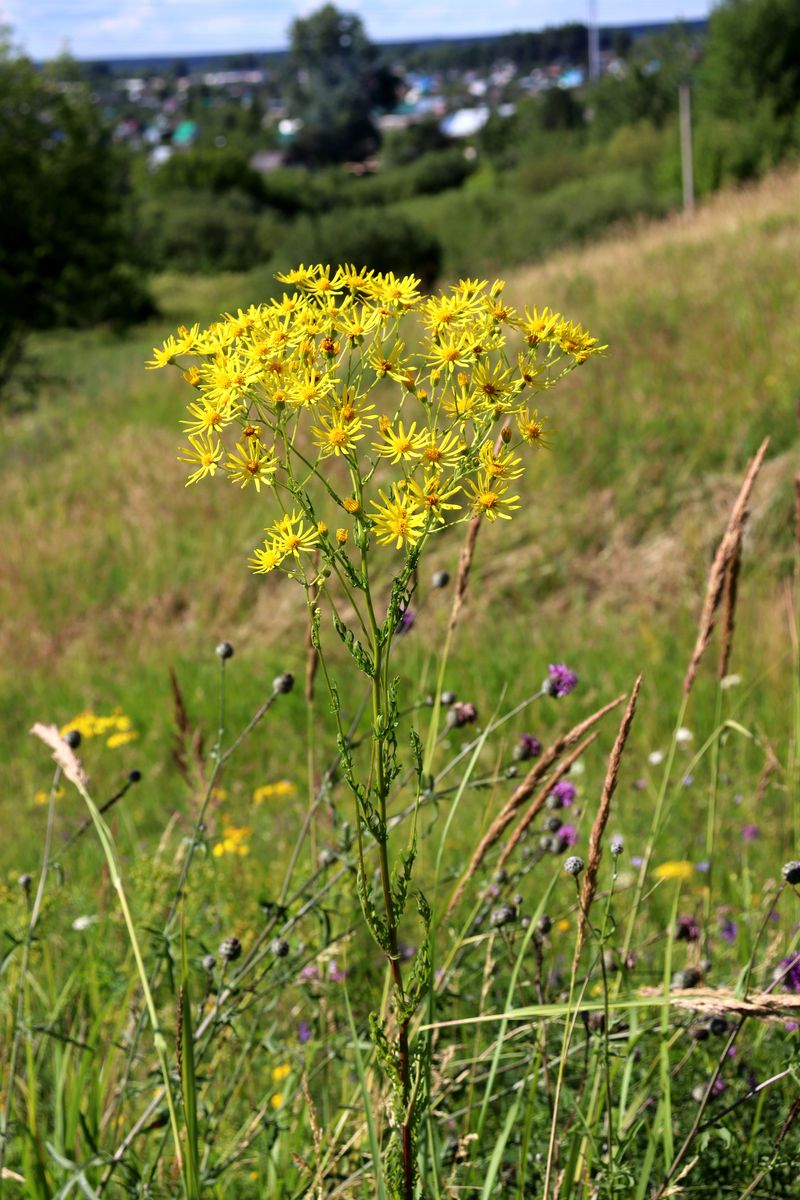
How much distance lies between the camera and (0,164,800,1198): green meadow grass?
183cm

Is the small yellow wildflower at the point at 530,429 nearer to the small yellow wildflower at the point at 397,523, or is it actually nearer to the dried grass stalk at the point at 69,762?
the small yellow wildflower at the point at 397,523

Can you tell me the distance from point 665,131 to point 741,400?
1855 inches

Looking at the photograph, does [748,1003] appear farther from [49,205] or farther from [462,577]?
[49,205]

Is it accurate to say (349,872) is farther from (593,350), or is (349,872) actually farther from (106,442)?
(106,442)

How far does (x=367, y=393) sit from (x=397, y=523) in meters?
0.18

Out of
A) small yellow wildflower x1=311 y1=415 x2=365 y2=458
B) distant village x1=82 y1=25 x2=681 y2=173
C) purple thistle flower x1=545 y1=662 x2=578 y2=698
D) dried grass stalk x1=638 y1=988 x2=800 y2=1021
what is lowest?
dried grass stalk x1=638 y1=988 x2=800 y2=1021

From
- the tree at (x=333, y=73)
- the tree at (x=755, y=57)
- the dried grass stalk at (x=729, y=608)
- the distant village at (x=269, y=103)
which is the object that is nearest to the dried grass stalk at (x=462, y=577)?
the dried grass stalk at (x=729, y=608)

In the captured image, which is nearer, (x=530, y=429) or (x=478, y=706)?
(x=530, y=429)

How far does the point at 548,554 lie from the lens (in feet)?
20.8

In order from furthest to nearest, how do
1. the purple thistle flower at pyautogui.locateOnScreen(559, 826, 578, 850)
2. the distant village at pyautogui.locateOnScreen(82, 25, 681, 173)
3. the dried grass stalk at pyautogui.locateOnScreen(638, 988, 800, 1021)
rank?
the distant village at pyautogui.locateOnScreen(82, 25, 681, 173), the purple thistle flower at pyautogui.locateOnScreen(559, 826, 578, 850), the dried grass stalk at pyautogui.locateOnScreen(638, 988, 800, 1021)

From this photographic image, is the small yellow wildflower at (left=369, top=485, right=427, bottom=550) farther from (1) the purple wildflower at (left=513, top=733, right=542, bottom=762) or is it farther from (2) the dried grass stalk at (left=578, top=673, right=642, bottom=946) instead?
(1) the purple wildflower at (left=513, top=733, right=542, bottom=762)

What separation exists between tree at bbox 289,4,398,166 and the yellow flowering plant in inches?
4189

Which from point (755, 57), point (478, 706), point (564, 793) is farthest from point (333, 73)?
point (564, 793)

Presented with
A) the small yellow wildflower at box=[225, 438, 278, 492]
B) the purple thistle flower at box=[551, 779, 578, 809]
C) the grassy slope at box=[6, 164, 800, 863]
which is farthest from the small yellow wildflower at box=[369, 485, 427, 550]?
the grassy slope at box=[6, 164, 800, 863]
